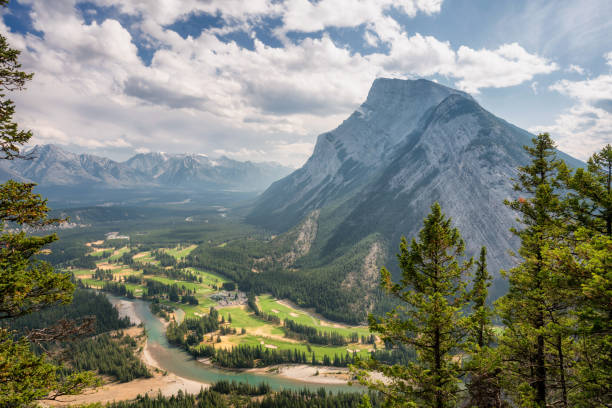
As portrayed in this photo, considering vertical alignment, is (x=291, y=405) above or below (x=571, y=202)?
below

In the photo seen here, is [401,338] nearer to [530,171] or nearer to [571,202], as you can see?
[571,202]

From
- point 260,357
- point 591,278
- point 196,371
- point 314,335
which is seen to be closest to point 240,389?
point 260,357

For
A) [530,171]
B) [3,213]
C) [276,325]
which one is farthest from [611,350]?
[276,325]

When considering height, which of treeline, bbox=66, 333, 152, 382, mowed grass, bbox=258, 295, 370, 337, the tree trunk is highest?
the tree trunk

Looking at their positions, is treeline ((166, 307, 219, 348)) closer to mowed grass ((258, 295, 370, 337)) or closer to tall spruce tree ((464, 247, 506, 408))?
mowed grass ((258, 295, 370, 337))

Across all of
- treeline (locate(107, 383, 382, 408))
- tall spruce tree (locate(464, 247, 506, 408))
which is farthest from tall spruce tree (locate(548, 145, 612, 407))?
treeline (locate(107, 383, 382, 408))

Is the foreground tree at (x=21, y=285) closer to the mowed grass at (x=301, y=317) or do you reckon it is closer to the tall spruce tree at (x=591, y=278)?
the tall spruce tree at (x=591, y=278)

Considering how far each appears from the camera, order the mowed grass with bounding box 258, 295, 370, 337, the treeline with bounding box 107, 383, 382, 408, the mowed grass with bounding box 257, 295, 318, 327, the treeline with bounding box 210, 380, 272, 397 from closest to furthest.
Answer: the treeline with bounding box 107, 383, 382, 408 < the treeline with bounding box 210, 380, 272, 397 < the mowed grass with bounding box 258, 295, 370, 337 < the mowed grass with bounding box 257, 295, 318, 327
